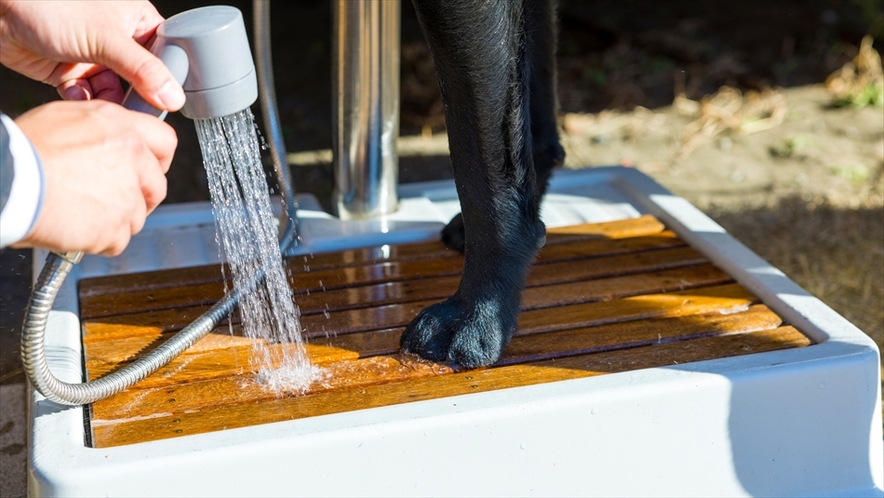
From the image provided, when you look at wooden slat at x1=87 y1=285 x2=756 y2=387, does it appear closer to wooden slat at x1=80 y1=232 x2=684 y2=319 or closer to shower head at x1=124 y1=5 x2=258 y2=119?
wooden slat at x1=80 y1=232 x2=684 y2=319

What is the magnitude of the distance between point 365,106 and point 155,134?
78 centimetres

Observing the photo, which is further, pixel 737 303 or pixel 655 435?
pixel 737 303

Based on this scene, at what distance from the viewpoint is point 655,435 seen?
3.73 ft

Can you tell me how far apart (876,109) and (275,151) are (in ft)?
6.67

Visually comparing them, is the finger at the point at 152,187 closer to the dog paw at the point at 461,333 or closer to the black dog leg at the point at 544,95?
the dog paw at the point at 461,333

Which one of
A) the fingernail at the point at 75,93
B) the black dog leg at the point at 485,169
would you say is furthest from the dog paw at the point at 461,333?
the fingernail at the point at 75,93

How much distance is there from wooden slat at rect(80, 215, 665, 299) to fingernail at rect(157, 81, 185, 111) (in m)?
0.60

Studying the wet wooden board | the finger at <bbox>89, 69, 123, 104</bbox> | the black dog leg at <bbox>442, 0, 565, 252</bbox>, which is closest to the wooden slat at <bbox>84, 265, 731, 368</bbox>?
the wet wooden board

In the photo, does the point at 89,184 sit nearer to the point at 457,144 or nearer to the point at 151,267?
the point at 457,144

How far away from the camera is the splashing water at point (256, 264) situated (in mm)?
1149

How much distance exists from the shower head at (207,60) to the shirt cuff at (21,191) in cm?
17

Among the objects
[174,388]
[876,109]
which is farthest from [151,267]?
[876,109]

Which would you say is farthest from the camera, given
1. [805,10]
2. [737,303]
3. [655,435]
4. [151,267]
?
[805,10]

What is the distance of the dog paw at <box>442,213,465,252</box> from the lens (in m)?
1.57
